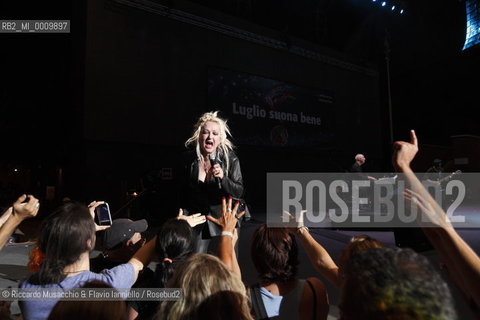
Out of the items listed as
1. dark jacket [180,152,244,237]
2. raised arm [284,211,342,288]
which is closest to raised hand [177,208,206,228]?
dark jacket [180,152,244,237]

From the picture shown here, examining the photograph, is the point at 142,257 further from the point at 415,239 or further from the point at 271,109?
the point at 271,109

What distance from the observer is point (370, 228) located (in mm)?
6066

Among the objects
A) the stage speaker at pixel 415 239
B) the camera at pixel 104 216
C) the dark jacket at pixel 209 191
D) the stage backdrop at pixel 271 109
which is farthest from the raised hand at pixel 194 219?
the stage backdrop at pixel 271 109

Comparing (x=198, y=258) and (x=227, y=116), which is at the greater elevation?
(x=227, y=116)

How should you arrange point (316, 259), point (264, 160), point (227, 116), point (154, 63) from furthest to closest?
point (264, 160) < point (227, 116) < point (154, 63) < point (316, 259)

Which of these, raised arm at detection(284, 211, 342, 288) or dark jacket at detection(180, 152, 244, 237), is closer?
raised arm at detection(284, 211, 342, 288)

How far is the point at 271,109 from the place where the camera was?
1105 cm

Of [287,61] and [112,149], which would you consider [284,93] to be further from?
[112,149]

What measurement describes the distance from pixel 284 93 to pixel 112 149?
6.31m

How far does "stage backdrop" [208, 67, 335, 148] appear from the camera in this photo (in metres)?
10.2

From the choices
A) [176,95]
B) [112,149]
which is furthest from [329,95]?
[112,149]

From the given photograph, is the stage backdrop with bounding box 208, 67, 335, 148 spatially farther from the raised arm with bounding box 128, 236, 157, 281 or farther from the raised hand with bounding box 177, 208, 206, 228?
the raised arm with bounding box 128, 236, 157, 281

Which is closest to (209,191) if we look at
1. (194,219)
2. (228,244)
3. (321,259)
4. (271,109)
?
(194,219)

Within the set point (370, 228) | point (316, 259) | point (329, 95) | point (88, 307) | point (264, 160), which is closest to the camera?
point (88, 307)
